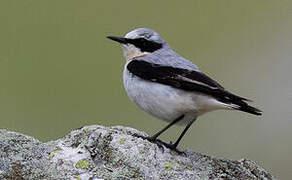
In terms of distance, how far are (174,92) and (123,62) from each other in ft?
18.6

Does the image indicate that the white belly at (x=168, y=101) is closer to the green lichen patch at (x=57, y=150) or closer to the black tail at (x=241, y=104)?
the black tail at (x=241, y=104)

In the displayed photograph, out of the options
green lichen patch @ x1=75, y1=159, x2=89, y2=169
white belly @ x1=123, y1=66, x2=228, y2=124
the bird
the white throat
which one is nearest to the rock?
green lichen patch @ x1=75, y1=159, x2=89, y2=169

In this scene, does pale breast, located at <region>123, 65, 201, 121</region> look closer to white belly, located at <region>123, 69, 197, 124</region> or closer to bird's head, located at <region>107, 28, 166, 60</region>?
white belly, located at <region>123, 69, 197, 124</region>

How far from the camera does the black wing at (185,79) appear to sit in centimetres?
559

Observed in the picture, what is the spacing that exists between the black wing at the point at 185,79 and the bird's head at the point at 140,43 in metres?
0.39

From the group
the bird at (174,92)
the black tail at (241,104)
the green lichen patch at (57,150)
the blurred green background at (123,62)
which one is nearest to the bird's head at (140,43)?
the bird at (174,92)

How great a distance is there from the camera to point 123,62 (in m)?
11.5

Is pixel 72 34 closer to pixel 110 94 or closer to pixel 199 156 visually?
pixel 110 94

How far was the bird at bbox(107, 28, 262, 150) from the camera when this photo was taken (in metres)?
5.64

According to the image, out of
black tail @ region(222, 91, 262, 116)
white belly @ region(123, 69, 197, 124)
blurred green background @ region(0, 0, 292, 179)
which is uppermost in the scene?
black tail @ region(222, 91, 262, 116)

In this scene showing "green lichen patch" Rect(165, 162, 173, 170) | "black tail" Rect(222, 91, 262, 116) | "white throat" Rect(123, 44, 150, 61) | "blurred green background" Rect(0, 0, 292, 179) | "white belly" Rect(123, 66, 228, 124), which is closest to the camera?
"green lichen patch" Rect(165, 162, 173, 170)

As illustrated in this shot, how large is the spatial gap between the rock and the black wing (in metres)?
0.60

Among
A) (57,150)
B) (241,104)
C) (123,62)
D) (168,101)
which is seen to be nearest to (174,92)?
(168,101)

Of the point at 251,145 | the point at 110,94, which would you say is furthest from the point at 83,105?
the point at 251,145
